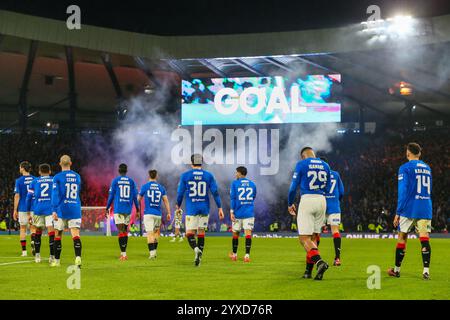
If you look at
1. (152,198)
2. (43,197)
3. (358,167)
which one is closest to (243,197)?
(152,198)

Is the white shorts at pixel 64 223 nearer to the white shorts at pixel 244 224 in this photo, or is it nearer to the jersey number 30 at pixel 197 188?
the jersey number 30 at pixel 197 188

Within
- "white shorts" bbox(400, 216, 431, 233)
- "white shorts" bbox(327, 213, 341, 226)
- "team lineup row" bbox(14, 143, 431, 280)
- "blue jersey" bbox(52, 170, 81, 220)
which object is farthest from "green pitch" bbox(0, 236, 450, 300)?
"blue jersey" bbox(52, 170, 81, 220)

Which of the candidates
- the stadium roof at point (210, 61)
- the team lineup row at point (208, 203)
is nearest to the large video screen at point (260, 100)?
the stadium roof at point (210, 61)

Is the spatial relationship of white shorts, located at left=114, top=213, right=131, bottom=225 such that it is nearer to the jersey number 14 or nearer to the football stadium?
the jersey number 14

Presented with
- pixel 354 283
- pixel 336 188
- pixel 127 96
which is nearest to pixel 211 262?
pixel 336 188

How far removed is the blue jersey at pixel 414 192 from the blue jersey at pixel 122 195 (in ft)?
26.6

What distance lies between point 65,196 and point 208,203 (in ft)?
10.5

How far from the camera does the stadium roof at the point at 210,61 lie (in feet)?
120

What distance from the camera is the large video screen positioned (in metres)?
37.9

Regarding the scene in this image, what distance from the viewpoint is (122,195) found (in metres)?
18.1

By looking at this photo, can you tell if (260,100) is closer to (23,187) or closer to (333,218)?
(23,187)

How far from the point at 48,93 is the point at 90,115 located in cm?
382

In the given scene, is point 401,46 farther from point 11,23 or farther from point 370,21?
point 11,23

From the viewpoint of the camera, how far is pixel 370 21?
34906 mm
